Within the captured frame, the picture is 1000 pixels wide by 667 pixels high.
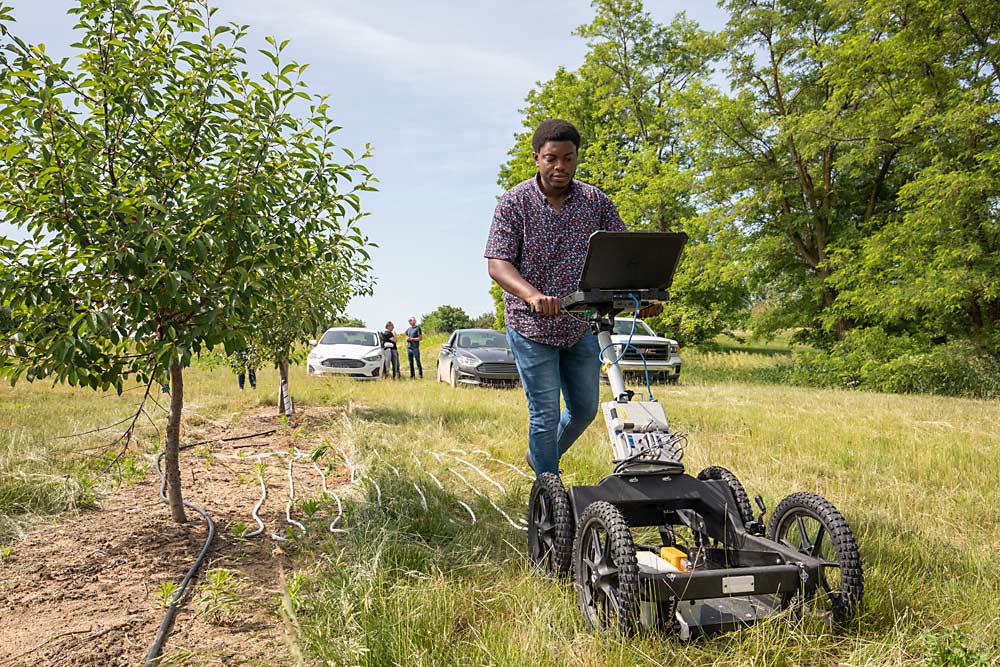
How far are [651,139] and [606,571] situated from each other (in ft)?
79.0

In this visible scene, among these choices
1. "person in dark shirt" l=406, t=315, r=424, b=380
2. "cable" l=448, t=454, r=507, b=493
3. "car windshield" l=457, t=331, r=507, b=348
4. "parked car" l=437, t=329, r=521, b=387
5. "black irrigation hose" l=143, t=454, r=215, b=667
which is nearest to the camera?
"black irrigation hose" l=143, t=454, r=215, b=667

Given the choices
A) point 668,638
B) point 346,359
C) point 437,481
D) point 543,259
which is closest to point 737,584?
point 668,638

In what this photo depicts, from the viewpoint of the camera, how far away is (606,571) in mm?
2227

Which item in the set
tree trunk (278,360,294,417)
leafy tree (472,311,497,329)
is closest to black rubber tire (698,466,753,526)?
tree trunk (278,360,294,417)

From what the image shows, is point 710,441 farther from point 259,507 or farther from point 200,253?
point 200,253

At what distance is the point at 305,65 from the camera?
331cm

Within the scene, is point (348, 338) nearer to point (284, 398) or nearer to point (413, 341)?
point (413, 341)

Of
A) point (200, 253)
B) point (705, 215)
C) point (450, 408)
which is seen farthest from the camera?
point (705, 215)

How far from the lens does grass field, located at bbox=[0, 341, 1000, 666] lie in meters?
2.14

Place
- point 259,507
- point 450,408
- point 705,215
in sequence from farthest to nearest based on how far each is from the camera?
point 705,215
point 450,408
point 259,507

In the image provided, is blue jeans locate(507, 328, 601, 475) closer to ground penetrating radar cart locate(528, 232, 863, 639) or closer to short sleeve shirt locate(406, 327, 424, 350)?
ground penetrating radar cart locate(528, 232, 863, 639)

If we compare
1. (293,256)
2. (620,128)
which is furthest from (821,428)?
(620,128)

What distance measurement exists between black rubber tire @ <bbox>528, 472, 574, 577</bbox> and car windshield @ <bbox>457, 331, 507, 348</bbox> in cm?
1167

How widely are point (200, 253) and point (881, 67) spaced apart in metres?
15.0
